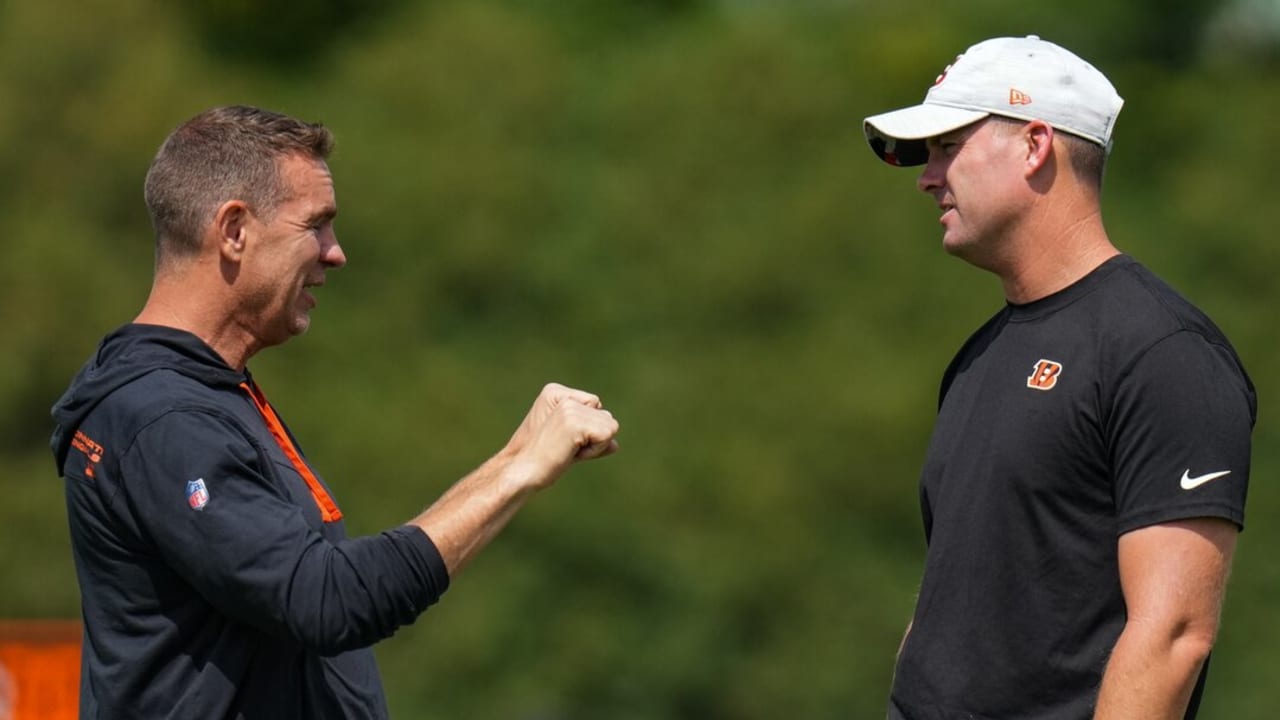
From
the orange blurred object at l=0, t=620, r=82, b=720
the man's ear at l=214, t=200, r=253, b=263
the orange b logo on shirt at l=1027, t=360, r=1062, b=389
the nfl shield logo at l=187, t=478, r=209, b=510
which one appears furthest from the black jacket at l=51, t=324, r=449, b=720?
the orange blurred object at l=0, t=620, r=82, b=720

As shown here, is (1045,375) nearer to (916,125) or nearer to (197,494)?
(916,125)

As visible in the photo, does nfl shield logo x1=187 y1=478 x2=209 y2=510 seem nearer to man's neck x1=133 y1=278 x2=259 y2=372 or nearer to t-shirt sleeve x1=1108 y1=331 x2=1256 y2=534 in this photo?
man's neck x1=133 y1=278 x2=259 y2=372

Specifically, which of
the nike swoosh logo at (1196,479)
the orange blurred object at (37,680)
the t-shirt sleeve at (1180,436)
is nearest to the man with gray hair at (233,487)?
the t-shirt sleeve at (1180,436)

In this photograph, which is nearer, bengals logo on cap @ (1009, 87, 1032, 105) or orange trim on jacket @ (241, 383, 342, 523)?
bengals logo on cap @ (1009, 87, 1032, 105)

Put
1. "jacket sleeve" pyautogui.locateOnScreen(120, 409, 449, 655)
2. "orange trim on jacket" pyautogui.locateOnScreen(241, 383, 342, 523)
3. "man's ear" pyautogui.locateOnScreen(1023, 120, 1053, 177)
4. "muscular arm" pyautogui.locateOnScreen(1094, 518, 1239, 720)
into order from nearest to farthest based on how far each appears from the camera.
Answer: "muscular arm" pyautogui.locateOnScreen(1094, 518, 1239, 720)
"jacket sleeve" pyautogui.locateOnScreen(120, 409, 449, 655)
"man's ear" pyautogui.locateOnScreen(1023, 120, 1053, 177)
"orange trim on jacket" pyautogui.locateOnScreen(241, 383, 342, 523)

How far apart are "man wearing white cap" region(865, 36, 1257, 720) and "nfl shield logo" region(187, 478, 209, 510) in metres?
1.40

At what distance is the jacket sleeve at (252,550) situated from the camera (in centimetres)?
311

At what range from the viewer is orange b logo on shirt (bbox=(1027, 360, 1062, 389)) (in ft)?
10.5

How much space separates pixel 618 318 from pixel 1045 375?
36.1 ft

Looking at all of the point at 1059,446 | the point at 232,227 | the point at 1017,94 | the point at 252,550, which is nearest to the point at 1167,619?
the point at 1059,446

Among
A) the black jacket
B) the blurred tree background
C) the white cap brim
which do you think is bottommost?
the blurred tree background

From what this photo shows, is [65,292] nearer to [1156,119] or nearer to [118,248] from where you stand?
[118,248]

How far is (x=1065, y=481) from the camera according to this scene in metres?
3.14

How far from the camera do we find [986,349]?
11.4ft
